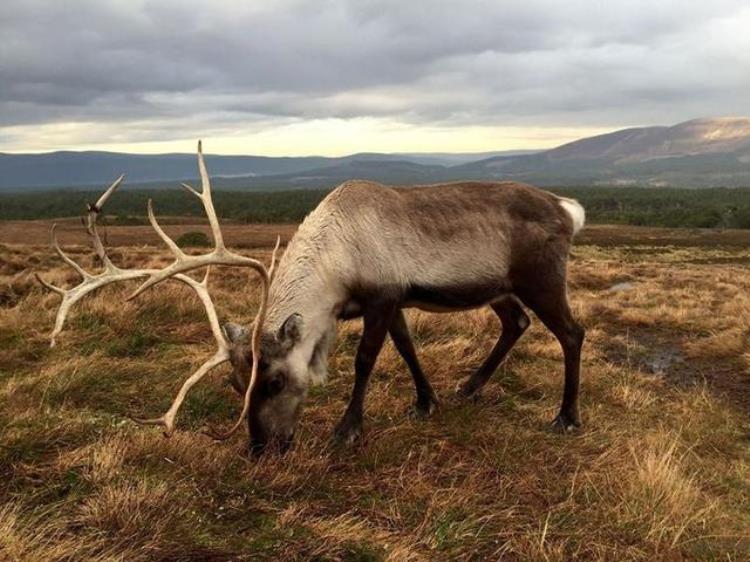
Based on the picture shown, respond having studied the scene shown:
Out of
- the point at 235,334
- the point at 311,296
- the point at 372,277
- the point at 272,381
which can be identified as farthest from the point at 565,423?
the point at 235,334

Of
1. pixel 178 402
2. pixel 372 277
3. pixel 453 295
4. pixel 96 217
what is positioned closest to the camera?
pixel 178 402

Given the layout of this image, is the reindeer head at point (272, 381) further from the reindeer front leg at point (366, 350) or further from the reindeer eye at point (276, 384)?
the reindeer front leg at point (366, 350)

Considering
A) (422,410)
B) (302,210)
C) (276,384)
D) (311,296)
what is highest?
(311,296)

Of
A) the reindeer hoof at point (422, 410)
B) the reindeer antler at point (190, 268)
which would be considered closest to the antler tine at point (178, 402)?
the reindeer antler at point (190, 268)

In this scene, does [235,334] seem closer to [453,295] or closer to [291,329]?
[291,329]

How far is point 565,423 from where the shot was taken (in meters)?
5.89

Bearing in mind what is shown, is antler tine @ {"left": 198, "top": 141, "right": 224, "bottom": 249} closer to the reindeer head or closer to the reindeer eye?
the reindeer head

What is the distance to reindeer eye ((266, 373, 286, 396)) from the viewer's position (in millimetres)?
4945

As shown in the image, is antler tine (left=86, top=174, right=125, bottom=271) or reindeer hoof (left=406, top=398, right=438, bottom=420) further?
reindeer hoof (left=406, top=398, right=438, bottom=420)

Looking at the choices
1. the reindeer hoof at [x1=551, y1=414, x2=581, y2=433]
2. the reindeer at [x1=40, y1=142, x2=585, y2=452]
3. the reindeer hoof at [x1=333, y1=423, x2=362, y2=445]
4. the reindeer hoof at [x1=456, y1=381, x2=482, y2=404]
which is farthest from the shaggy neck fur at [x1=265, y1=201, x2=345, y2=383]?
the reindeer hoof at [x1=551, y1=414, x2=581, y2=433]

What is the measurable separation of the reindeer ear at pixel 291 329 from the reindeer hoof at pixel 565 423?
2.53 m

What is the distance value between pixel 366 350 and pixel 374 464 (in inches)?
41.4

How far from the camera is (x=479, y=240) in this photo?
6000 mm

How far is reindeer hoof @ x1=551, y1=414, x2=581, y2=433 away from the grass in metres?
0.11
